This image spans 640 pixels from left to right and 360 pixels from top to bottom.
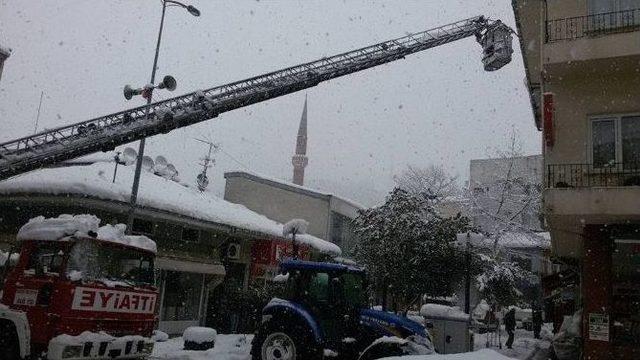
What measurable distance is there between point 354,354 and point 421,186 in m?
25.1

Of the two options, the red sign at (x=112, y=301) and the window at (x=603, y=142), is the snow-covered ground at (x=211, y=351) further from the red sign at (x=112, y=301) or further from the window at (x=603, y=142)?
the window at (x=603, y=142)

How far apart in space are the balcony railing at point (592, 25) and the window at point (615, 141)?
1888mm

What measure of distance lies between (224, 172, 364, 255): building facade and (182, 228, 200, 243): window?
395 inches

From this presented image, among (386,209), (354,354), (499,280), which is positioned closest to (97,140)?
(354,354)

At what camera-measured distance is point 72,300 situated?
779cm

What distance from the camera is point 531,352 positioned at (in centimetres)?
1594

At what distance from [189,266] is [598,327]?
41.5ft

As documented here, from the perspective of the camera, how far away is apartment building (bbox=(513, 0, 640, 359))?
9.80m

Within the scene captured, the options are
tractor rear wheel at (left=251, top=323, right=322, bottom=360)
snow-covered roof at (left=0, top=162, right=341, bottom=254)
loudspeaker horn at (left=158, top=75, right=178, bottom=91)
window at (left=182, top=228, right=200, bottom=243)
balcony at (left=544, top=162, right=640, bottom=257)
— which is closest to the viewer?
tractor rear wheel at (left=251, top=323, right=322, bottom=360)

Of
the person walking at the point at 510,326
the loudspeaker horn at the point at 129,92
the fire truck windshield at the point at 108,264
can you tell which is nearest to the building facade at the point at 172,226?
the loudspeaker horn at the point at 129,92

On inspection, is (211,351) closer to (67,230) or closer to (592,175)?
(67,230)

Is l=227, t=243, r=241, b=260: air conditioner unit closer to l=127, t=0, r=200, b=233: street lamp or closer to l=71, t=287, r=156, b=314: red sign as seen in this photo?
l=127, t=0, r=200, b=233: street lamp

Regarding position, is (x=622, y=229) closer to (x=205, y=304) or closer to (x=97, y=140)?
(x=97, y=140)

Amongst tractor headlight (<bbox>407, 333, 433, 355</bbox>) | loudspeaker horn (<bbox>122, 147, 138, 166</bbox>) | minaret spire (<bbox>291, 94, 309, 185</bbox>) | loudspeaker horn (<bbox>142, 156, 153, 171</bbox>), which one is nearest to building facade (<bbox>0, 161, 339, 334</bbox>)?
loudspeaker horn (<bbox>122, 147, 138, 166</bbox>)
